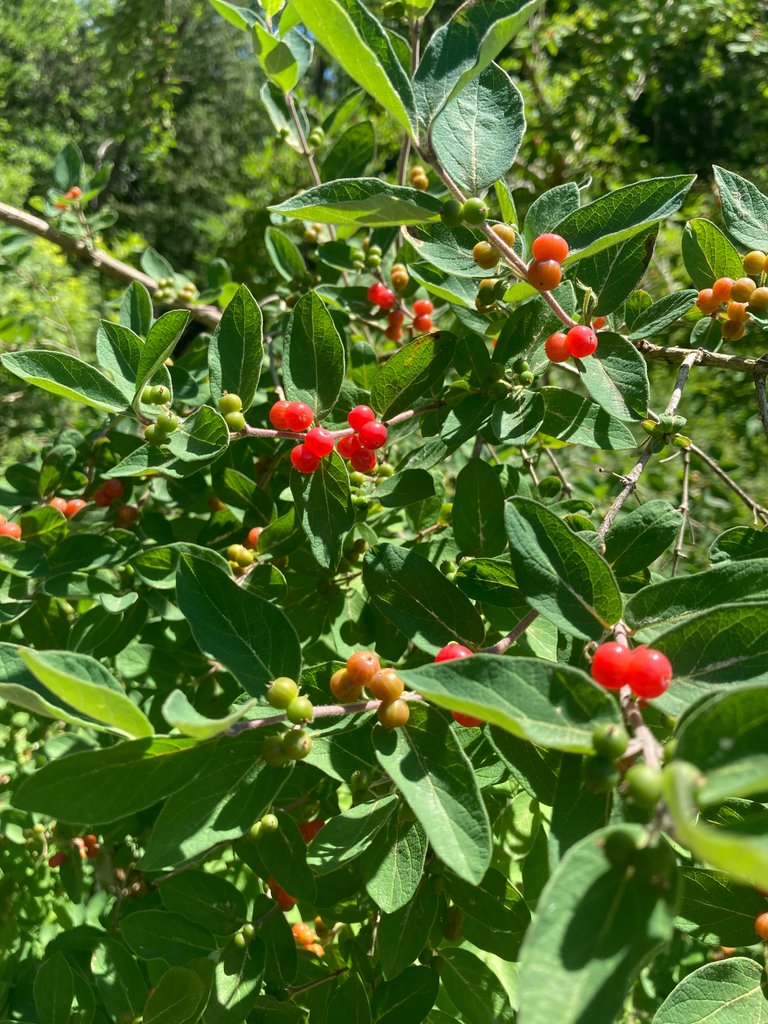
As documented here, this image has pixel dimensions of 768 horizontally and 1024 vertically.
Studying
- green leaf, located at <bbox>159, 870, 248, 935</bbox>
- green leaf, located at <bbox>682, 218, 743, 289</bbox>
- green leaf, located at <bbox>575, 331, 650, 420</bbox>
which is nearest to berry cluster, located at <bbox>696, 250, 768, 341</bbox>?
green leaf, located at <bbox>682, 218, 743, 289</bbox>

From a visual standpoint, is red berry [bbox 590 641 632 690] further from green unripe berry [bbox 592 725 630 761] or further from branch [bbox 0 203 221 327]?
branch [bbox 0 203 221 327]

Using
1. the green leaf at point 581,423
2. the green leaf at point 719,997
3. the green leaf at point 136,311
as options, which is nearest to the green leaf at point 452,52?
the green leaf at point 581,423

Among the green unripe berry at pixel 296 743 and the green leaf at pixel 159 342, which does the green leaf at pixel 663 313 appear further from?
the green unripe berry at pixel 296 743

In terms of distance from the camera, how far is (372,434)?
152 centimetres

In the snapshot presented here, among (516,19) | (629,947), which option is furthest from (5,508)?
A: (629,947)

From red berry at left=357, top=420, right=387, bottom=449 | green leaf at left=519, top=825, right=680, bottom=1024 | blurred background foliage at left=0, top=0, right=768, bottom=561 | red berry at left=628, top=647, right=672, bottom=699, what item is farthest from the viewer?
blurred background foliage at left=0, top=0, right=768, bottom=561

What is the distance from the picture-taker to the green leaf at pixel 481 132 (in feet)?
4.21

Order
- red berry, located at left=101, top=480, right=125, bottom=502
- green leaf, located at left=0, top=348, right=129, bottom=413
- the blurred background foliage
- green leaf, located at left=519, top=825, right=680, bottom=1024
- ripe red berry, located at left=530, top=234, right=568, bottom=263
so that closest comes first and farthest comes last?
green leaf, located at left=519, top=825, right=680, bottom=1024
ripe red berry, located at left=530, top=234, right=568, bottom=263
green leaf, located at left=0, top=348, right=129, bottom=413
red berry, located at left=101, top=480, right=125, bottom=502
the blurred background foliage

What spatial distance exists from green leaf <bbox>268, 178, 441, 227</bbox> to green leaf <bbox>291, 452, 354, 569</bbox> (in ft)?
1.68

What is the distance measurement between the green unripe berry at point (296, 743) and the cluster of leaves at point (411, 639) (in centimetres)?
5

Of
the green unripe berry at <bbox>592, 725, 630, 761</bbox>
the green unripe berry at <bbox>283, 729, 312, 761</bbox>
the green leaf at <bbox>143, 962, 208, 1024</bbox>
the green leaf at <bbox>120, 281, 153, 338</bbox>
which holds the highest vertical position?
the green leaf at <bbox>120, 281, 153, 338</bbox>

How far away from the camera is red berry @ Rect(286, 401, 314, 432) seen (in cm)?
150

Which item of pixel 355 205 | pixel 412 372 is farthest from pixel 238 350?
pixel 355 205

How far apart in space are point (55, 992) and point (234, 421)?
1443 mm
